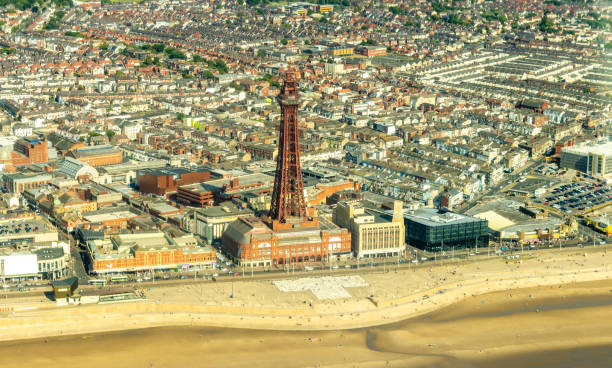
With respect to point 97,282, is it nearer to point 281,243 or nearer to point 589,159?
point 281,243

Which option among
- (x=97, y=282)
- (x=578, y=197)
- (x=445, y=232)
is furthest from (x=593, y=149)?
(x=97, y=282)

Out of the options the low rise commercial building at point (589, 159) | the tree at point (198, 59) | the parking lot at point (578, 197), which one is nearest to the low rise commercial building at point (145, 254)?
the parking lot at point (578, 197)

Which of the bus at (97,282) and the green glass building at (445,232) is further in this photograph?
the green glass building at (445,232)

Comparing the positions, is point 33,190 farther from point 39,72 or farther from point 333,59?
point 333,59

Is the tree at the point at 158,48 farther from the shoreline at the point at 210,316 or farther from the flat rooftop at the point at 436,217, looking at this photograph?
the shoreline at the point at 210,316

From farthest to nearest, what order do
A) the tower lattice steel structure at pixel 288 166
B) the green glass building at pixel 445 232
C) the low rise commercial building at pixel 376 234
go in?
1. the green glass building at pixel 445 232
2. the low rise commercial building at pixel 376 234
3. the tower lattice steel structure at pixel 288 166

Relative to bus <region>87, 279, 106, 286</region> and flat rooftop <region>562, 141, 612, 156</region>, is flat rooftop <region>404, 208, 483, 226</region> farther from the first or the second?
flat rooftop <region>562, 141, 612, 156</region>
